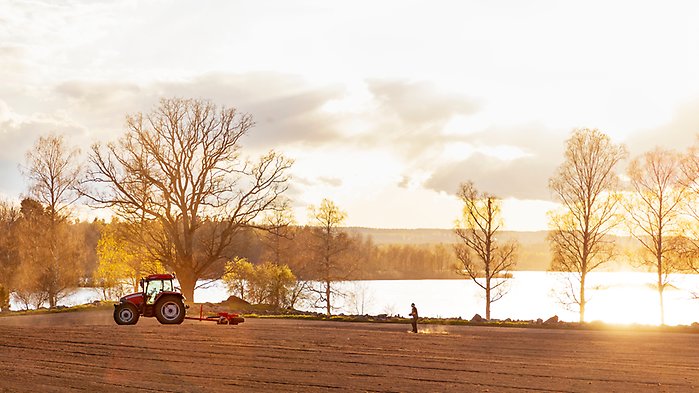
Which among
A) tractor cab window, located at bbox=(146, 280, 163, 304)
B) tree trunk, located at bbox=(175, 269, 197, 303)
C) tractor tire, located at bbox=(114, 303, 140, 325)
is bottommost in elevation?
tractor tire, located at bbox=(114, 303, 140, 325)

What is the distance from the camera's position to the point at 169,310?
30.7m

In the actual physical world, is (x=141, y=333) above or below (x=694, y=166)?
below

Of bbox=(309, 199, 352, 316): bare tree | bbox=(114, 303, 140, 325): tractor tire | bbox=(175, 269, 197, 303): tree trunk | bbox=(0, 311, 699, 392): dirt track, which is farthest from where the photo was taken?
bbox=(309, 199, 352, 316): bare tree

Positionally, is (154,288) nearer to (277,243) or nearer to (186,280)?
(186,280)

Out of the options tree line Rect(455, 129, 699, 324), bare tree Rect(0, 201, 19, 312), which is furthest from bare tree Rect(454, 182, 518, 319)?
bare tree Rect(0, 201, 19, 312)

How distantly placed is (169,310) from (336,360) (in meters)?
11.8

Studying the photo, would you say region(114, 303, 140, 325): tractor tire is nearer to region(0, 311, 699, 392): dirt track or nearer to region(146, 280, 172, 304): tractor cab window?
region(0, 311, 699, 392): dirt track

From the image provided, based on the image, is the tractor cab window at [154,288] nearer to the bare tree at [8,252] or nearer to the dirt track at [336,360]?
the dirt track at [336,360]

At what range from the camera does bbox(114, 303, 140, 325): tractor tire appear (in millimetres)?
30641

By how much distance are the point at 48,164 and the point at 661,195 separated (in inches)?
1868

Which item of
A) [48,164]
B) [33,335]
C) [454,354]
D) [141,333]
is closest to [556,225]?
[454,354]

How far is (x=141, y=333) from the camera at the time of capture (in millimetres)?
28156

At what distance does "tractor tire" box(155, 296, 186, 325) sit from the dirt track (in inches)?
16.5

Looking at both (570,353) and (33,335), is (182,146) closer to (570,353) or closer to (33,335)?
(33,335)
